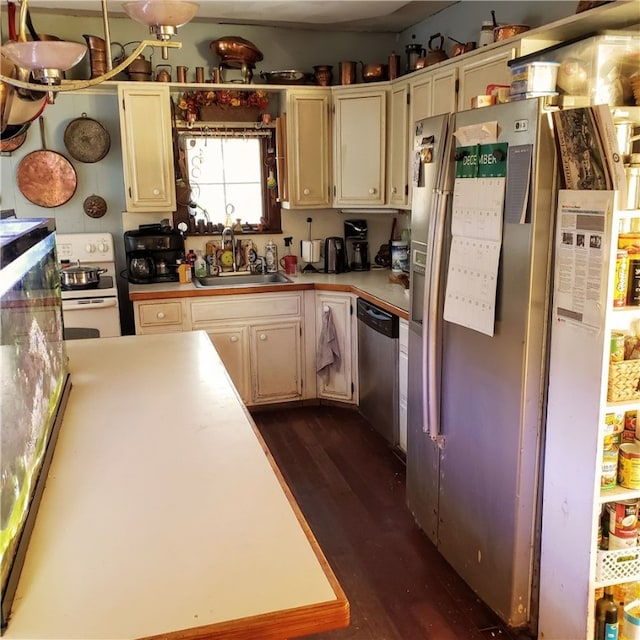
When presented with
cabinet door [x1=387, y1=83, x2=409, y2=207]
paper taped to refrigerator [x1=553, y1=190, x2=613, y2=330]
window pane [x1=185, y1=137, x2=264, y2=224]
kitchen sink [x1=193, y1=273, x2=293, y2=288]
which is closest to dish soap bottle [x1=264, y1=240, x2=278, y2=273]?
kitchen sink [x1=193, y1=273, x2=293, y2=288]

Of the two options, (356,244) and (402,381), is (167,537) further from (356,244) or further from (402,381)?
(356,244)

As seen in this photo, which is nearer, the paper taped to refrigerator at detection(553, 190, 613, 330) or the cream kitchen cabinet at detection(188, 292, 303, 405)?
the paper taped to refrigerator at detection(553, 190, 613, 330)

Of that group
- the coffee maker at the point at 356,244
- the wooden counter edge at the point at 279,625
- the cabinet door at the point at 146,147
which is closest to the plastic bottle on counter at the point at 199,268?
the cabinet door at the point at 146,147

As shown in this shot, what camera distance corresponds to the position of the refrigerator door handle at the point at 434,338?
2369mm

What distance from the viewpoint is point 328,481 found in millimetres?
3391

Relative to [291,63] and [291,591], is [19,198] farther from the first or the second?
[291,591]

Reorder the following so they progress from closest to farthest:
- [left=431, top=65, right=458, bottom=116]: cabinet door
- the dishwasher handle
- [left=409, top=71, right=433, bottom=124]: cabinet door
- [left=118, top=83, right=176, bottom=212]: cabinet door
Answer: [left=431, top=65, right=458, bottom=116]: cabinet door → the dishwasher handle → [left=409, top=71, right=433, bottom=124]: cabinet door → [left=118, top=83, right=176, bottom=212]: cabinet door

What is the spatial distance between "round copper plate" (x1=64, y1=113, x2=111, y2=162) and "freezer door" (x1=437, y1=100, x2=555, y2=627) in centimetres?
278

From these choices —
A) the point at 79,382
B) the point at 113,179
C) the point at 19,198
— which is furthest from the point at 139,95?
the point at 79,382

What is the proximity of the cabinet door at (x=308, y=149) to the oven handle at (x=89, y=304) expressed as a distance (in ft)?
4.60

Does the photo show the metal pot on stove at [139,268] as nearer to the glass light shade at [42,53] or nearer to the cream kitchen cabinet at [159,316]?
the cream kitchen cabinet at [159,316]

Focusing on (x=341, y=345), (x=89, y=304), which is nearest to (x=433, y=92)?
(x=341, y=345)

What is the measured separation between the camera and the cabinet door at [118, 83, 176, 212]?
4.03 metres

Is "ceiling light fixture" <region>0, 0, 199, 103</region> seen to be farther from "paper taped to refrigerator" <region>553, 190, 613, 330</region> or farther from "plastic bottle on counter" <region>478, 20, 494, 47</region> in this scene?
"plastic bottle on counter" <region>478, 20, 494, 47</region>
